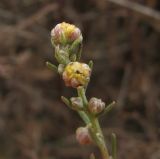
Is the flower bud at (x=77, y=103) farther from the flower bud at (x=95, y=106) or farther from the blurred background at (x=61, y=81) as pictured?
the blurred background at (x=61, y=81)

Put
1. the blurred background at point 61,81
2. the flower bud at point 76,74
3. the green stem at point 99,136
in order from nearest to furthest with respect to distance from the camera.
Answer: the flower bud at point 76,74
the green stem at point 99,136
the blurred background at point 61,81

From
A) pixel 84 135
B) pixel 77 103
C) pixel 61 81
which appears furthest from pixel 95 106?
pixel 61 81

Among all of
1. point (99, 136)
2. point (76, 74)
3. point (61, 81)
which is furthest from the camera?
point (61, 81)

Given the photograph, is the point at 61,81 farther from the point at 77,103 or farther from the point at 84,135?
the point at 77,103

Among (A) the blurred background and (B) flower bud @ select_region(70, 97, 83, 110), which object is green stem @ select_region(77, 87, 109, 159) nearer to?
(B) flower bud @ select_region(70, 97, 83, 110)

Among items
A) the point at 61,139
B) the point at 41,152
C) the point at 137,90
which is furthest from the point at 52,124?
the point at 137,90

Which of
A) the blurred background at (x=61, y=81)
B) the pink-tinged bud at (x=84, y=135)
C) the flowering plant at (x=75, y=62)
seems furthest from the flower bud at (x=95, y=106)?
the blurred background at (x=61, y=81)
